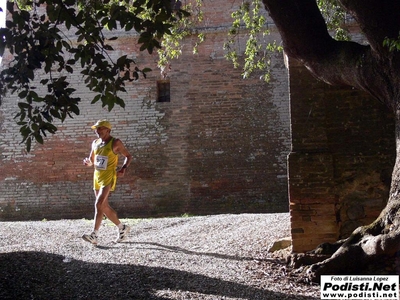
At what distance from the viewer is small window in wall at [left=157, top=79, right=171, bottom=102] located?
48.1ft

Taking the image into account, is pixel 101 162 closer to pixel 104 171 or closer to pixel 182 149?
pixel 104 171

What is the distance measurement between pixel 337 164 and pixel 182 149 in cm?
809

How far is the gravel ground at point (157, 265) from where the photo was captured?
492cm

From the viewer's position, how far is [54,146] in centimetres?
1457

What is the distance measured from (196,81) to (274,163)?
327 cm

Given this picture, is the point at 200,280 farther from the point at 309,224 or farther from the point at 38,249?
the point at 38,249

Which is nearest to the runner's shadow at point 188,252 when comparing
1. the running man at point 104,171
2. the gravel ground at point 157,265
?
the gravel ground at point 157,265

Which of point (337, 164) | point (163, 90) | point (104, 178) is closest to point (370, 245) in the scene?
point (337, 164)

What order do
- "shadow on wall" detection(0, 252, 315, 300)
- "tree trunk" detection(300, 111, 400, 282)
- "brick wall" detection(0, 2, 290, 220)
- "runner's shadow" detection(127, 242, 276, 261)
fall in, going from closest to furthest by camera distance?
"shadow on wall" detection(0, 252, 315, 300) < "tree trunk" detection(300, 111, 400, 282) < "runner's shadow" detection(127, 242, 276, 261) < "brick wall" detection(0, 2, 290, 220)

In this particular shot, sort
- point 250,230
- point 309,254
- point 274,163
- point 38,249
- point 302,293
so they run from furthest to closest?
point 274,163 → point 250,230 → point 38,249 → point 309,254 → point 302,293

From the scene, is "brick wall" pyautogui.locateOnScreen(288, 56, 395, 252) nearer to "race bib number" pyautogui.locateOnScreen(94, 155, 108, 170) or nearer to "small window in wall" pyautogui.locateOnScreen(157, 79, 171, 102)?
"race bib number" pyautogui.locateOnScreen(94, 155, 108, 170)

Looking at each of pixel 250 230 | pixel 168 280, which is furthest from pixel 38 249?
pixel 250 230

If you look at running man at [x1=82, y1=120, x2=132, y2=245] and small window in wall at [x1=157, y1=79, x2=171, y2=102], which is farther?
small window in wall at [x1=157, y1=79, x2=171, y2=102]

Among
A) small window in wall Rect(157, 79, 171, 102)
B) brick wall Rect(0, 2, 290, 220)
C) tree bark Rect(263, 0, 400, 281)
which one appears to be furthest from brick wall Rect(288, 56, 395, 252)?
small window in wall Rect(157, 79, 171, 102)
